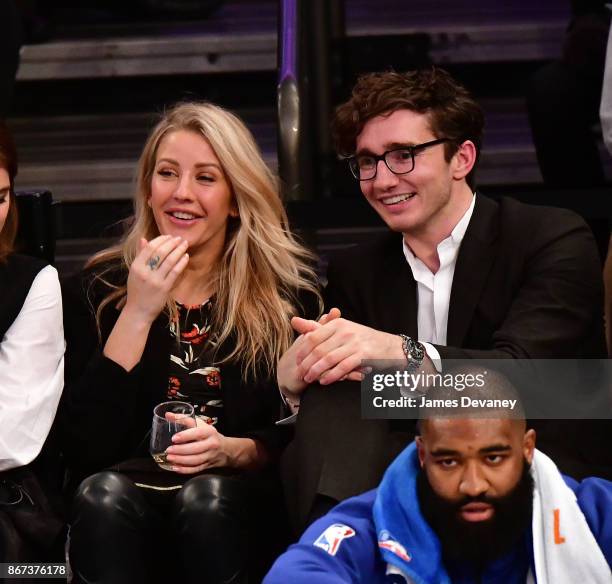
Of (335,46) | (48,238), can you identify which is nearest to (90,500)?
(48,238)

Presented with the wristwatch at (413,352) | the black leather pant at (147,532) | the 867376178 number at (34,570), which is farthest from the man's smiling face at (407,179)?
the 867376178 number at (34,570)

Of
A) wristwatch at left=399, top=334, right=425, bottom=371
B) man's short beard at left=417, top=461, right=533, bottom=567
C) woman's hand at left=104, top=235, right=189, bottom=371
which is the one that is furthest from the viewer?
woman's hand at left=104, top=235, right=189, bottom=371

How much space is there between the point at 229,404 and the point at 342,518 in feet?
2.20

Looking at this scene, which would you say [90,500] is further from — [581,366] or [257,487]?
[581,366]

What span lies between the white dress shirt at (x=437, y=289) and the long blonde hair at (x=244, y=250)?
10.6 inches

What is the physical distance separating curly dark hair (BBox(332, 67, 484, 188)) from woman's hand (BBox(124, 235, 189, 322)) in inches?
20.2

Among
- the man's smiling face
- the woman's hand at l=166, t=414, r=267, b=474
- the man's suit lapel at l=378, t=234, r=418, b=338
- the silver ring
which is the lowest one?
the woman's hand at l=166, t=414, r=267, b=474

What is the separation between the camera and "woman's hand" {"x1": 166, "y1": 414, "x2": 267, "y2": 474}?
2668 millimetres

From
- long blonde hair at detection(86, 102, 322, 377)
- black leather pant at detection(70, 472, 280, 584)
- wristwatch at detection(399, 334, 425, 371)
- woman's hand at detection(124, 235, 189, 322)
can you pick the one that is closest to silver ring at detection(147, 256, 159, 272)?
woman's hand at detection(124, 235, 189, 322)

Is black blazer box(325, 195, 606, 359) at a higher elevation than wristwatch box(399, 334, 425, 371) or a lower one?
higher

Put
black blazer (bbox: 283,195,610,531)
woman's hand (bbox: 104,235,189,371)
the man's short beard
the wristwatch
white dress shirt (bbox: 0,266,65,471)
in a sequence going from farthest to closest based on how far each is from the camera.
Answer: woman's hand (bbox: 104,235,189,371) < white dress shirt (bbox: 0,266,65,471) < the wristwatch < black blazer (bbox: 283,195,610,531) < the man's short beard

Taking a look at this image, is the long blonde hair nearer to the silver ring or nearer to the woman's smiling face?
the woman's smiling face

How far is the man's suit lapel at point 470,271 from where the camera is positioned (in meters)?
2.87

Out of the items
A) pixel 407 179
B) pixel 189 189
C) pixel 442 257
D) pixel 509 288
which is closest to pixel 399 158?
pixel 407 179
